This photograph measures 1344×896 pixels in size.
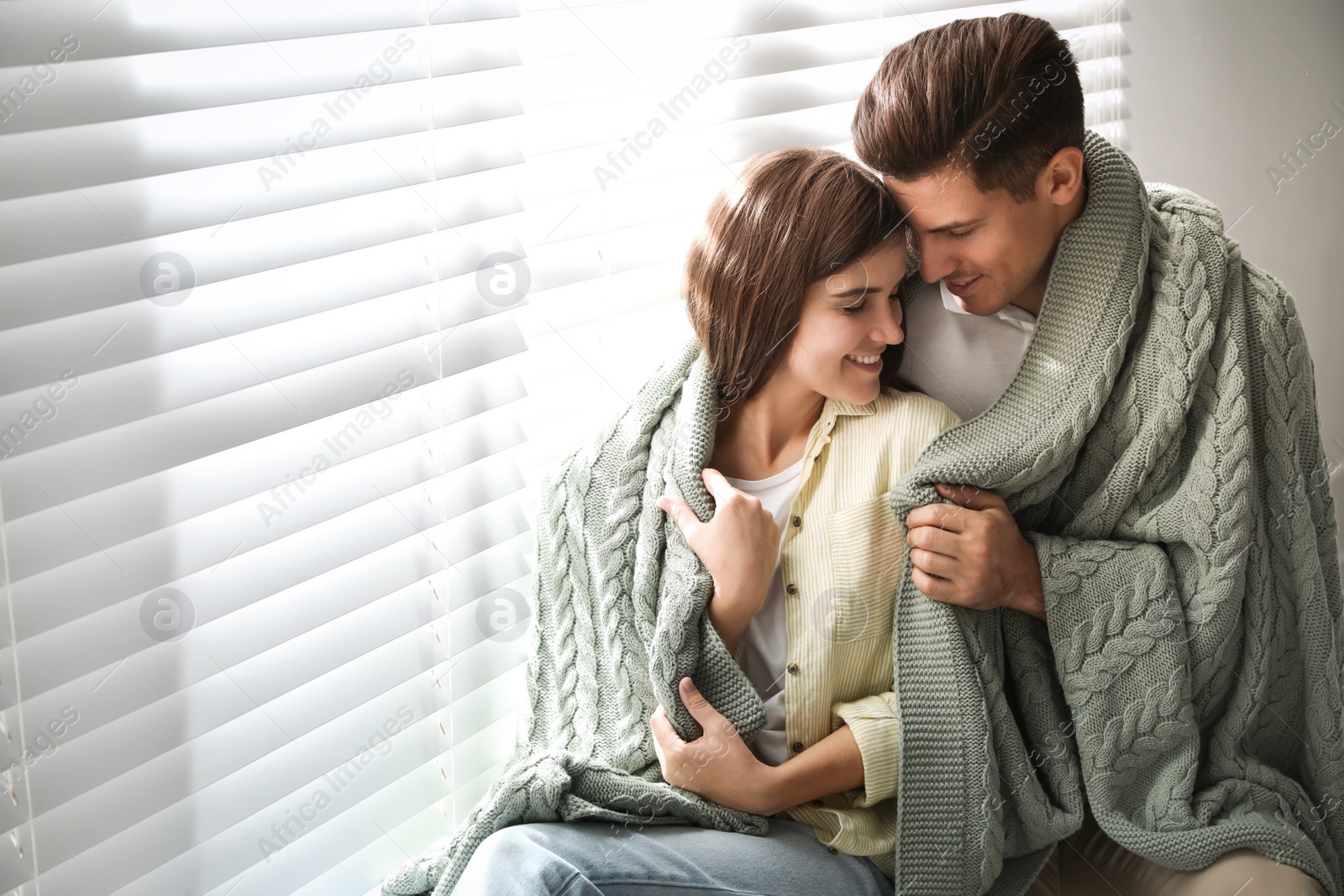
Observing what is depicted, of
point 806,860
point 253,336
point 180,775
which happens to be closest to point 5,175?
point 253,336

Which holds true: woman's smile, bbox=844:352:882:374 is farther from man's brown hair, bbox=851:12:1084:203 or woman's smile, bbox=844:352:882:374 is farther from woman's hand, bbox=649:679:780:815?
woman's hand, bbox=649:679:780:815

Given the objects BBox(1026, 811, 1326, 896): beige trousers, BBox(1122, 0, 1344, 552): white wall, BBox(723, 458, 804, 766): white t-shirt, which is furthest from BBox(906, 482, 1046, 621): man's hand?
BBox(1122, 0, 1344, 552): white wall

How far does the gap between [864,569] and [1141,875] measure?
0.59 meters

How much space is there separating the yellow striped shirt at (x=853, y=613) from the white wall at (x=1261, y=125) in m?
1.21

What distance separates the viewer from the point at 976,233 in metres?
1.35

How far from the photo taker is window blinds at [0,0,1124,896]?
3.25ft

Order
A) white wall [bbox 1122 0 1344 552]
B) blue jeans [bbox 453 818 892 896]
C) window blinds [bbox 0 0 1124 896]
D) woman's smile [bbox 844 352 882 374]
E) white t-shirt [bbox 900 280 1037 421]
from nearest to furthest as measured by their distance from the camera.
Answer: window blinds [bbox 0 0 1124 896] < blue jeans [bbox 453 818 892 896] < woman's smile [bbox 844 352 882 374] < white t-shirt [bbox 900 280 1037 421] < white wall [bbox 1122 0 1344 552]

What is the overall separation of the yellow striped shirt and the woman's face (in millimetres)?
79

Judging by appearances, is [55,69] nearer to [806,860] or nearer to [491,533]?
[491,533]

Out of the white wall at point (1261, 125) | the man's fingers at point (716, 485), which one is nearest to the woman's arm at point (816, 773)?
the man's fingers at point (716, 485)

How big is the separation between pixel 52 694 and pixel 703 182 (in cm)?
113

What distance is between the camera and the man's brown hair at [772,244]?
4.27ft

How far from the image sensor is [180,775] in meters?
1.11

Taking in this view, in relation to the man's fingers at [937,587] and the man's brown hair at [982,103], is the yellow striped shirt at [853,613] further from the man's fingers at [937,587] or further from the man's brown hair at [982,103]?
the man's brown hair at [982,103]
